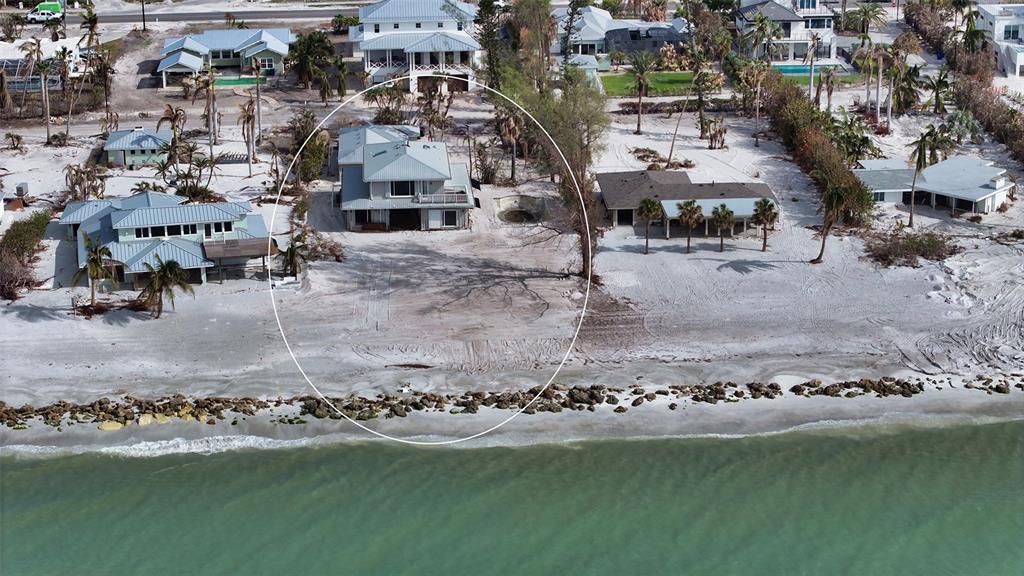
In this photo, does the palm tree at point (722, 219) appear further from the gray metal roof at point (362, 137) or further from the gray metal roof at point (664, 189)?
the gray metal roof at point (362, 137)

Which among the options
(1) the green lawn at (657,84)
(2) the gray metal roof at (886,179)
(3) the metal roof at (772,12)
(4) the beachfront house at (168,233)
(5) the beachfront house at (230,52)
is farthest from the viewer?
(3) the metal roof at (772,12)

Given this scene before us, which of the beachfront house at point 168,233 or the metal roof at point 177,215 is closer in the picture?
the beachfront house at point 168,233

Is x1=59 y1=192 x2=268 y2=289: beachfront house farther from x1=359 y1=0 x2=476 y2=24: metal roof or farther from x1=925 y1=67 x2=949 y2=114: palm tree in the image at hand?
x1=925 y1=67 x2=949 y2=114: palm tree

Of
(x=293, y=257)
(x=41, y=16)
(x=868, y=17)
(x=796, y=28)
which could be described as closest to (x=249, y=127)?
(x=293, y=257)

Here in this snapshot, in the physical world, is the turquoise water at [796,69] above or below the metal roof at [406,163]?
above

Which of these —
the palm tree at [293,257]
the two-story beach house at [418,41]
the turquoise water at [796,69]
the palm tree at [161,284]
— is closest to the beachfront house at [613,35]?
the two-story beach house at [418,41]

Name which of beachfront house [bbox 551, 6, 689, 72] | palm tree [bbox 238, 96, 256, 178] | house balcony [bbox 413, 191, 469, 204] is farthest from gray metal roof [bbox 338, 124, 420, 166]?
beachfront house [bbox 551, 6, 689, 72]

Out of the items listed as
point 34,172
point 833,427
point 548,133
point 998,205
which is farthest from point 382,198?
point 998,205

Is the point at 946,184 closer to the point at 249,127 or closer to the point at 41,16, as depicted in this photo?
the point at 249,127
